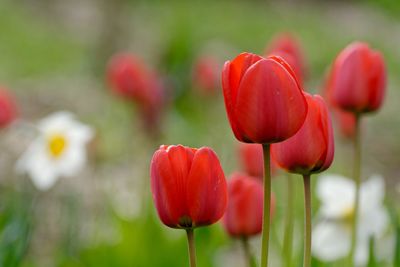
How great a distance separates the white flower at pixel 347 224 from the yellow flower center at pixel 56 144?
0.78m

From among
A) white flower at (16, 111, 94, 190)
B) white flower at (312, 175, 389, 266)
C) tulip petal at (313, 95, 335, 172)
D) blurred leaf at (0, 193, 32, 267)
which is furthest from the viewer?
white flower at (16, 111, 94, 190)

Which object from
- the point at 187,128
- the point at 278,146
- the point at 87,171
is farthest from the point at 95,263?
the point at 187,128

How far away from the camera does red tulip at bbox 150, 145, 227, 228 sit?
1.28m

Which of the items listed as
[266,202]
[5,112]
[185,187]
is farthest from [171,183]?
[5,112]

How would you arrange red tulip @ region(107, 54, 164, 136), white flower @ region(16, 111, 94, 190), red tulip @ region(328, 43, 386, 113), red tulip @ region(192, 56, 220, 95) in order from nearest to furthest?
red tulip @ region(328, 43, 386, 113)
white flower @ region(16, 111, 94, 190)
red tulip @ region(107, 54, 164, 136)
red tulip @ region(192, 56, 220, 95)

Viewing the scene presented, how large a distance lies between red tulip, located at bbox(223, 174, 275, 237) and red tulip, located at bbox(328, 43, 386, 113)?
23cm

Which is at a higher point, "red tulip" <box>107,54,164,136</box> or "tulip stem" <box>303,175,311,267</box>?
"red tulip" <box>107,54,164,136</box>

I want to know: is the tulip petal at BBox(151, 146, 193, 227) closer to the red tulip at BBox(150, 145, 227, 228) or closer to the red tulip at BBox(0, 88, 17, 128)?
the red tulip at BBox(150, 145, 227, 228)

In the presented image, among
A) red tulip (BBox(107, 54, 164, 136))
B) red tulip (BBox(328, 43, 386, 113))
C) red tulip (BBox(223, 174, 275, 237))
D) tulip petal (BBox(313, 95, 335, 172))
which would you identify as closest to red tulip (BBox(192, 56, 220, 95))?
red tulip (BBox(107, 54, 164, 136))

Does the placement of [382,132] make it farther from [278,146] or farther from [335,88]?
[278,146]

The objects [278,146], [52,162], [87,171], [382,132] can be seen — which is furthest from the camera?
[382,132]

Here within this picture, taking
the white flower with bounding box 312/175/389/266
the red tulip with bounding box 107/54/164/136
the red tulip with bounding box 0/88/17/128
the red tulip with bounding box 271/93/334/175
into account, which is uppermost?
the red tulip with bounding box 107/54/164/136

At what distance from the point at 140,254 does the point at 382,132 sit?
348cm

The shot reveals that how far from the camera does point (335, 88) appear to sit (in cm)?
179
